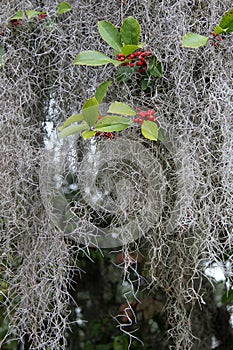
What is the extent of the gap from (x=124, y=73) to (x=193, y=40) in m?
0.13

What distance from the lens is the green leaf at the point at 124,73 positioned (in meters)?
0.88

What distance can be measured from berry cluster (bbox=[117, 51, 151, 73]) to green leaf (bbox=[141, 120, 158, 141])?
0.13 m

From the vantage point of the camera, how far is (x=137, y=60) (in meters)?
0.87

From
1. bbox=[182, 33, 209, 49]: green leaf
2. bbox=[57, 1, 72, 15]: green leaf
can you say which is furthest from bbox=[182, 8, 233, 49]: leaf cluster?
bbox=[57, 1, 72, 15]: green leaf

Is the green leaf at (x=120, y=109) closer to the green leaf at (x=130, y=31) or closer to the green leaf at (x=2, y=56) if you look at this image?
the green leaf at (x=130, y=31)

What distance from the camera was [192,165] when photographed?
836 mm

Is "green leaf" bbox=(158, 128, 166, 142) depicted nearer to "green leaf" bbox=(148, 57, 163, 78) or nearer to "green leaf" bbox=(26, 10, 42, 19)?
"green leaf" bbox=(148, 57, 163, 78)

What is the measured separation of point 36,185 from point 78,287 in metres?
0.81

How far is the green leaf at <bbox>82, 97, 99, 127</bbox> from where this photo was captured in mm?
773

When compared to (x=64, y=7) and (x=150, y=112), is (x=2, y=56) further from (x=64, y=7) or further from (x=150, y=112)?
(x=150, y=112)

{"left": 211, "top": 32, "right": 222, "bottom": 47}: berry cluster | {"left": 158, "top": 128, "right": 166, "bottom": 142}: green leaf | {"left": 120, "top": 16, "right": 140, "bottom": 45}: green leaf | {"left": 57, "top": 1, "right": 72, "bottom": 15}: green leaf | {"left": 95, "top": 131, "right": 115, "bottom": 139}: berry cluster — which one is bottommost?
{"left": 158, "top": 128, "right": 166, "bottom": 142}: green leaf

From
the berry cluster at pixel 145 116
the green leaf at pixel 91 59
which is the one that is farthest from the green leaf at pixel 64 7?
the berry cluster at pixel 145 116

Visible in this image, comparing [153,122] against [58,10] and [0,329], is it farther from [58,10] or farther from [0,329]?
[0,329]

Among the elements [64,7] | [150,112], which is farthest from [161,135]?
[64,7]
